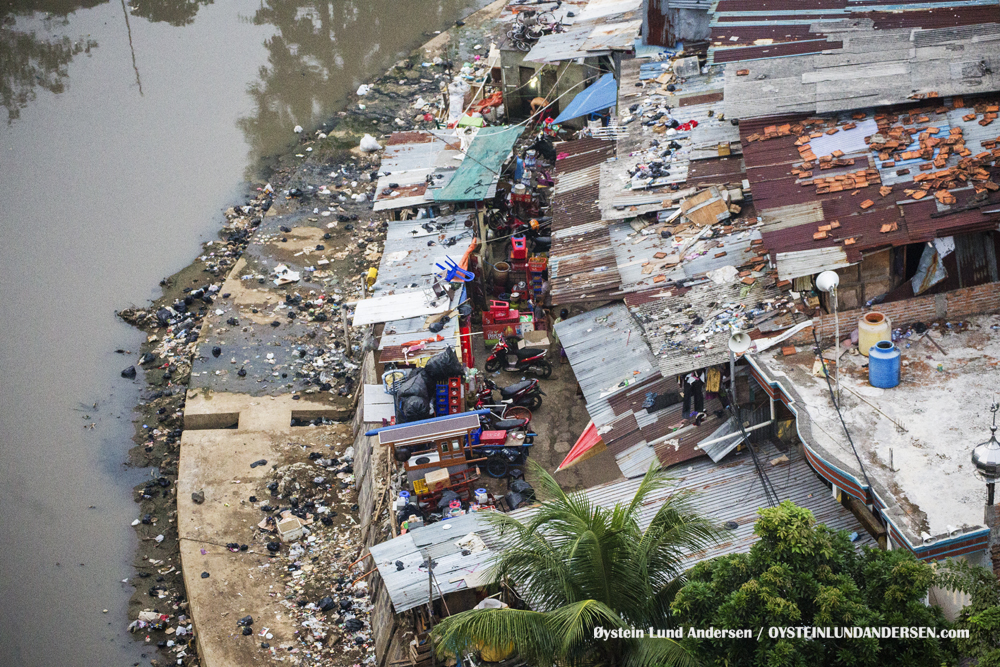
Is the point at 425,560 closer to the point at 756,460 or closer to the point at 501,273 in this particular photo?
the point at 756,460

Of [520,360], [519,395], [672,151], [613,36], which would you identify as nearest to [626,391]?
[519,395]

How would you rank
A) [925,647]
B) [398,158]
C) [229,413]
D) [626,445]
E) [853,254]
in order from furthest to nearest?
[398,158] → [229,413] → [626,445] → [853,254] → [925,647]

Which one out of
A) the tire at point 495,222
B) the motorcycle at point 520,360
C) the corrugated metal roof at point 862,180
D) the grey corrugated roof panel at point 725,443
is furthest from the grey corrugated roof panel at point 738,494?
the tire at point 495,222

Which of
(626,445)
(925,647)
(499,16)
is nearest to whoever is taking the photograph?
(925,647)

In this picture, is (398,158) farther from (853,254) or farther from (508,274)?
(853,254)

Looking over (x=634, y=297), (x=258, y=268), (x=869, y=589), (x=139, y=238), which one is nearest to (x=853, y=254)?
(x=634, y=297)
